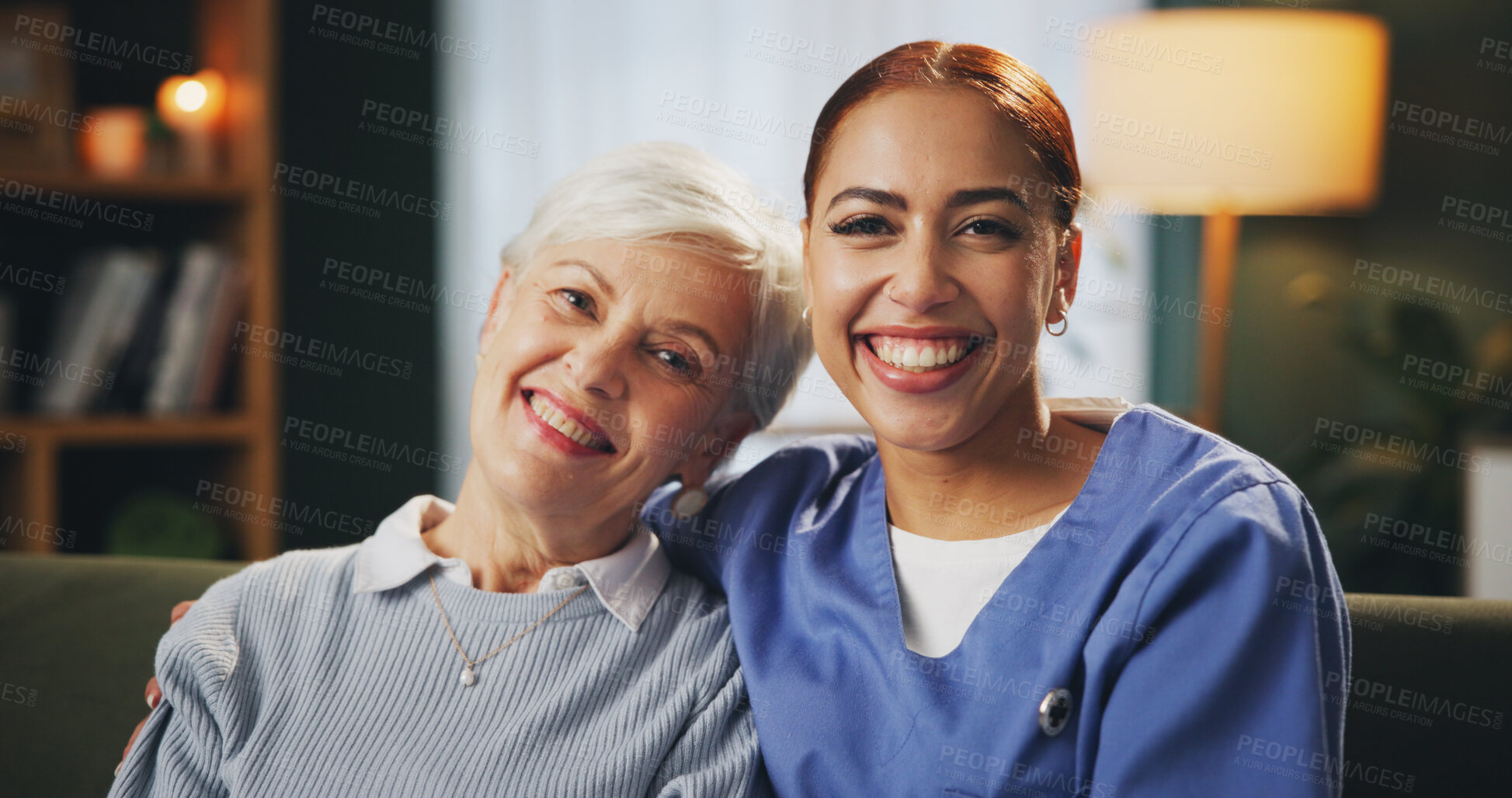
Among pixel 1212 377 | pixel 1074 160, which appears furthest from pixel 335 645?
pixel 1212 377

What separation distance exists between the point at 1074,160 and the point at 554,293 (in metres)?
0.56

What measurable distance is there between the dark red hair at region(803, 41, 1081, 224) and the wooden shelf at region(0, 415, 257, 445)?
1689 millimetres

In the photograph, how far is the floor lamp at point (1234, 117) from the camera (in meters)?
2.52

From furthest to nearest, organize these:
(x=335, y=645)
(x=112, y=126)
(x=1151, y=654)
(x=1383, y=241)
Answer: (x=1383, y=241) → (x=112, y=126) → (x=335, y=645) → (x=1151, y=654)

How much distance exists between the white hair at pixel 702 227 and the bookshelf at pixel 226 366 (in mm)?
1200

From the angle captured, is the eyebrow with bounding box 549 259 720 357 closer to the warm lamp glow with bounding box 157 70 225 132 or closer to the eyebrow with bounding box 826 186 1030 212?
the eyebrow with bounding box 826 186 1030 212

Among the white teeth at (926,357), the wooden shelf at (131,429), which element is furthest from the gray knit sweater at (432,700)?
the wooden shelf at (131,429)

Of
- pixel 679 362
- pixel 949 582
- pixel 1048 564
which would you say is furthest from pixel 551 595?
pixel 1048 564

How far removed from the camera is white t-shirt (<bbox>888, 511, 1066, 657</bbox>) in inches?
42.3

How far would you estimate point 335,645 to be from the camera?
1.21 m

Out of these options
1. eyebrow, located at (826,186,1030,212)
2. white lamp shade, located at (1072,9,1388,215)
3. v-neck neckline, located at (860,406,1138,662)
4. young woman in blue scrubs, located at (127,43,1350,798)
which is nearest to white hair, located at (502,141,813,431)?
young woman in blue scrubs, located at (127,43,1350,798)

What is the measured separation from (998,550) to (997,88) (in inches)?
17.2

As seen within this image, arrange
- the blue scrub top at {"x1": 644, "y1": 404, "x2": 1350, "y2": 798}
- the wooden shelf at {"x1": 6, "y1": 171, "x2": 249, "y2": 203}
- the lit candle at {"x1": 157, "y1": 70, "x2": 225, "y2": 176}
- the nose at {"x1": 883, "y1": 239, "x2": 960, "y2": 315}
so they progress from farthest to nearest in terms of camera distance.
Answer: the lit candle at {"x1": 157, "y1": 70, "x2": 225, "y2": 176} < the wooden shelf at {"x1": 6, "y1": 171, "x2": 249, "y2": 203} < the nose at {"x1": 883, "y1": 239, "x2": 960, "y2": 315} < the blue scrub top at {"x1": 644, "y1": 404, "x2": 1350, "y2": 798}

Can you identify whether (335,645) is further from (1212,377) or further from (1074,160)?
(1212,377)
